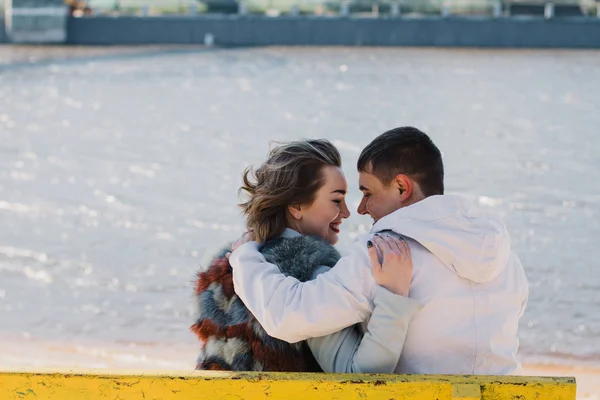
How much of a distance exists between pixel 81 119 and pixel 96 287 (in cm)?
1170

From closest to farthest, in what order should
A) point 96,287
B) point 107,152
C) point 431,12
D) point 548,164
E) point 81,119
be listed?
1. point 96,287
2. point 548,164
3. point 107,152
4. point 81,119
5. point 431,12

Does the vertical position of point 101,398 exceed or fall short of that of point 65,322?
it exceeds it

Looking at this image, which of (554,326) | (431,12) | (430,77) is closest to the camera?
(554,326)

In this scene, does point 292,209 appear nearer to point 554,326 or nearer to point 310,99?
point 554,326

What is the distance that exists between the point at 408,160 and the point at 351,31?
36854 mm

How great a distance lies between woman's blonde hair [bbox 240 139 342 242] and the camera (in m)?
2.82

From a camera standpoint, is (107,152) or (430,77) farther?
(430,77)

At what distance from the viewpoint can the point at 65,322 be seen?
743 cm

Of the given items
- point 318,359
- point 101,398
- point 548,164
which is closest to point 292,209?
point 318,359

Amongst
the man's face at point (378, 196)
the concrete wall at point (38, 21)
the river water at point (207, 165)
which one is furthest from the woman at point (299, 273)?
the concrete wall at point (38, 21)

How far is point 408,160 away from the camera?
2621 mm

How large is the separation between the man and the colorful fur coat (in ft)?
0.23

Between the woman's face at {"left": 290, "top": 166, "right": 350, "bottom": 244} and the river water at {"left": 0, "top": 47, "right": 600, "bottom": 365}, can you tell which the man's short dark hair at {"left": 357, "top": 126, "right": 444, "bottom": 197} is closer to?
the woman's face at {"left": 290, "top": 166, "right": 350, "bottom": 244}

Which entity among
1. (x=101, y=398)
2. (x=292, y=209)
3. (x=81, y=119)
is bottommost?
(x=81, y=119)
